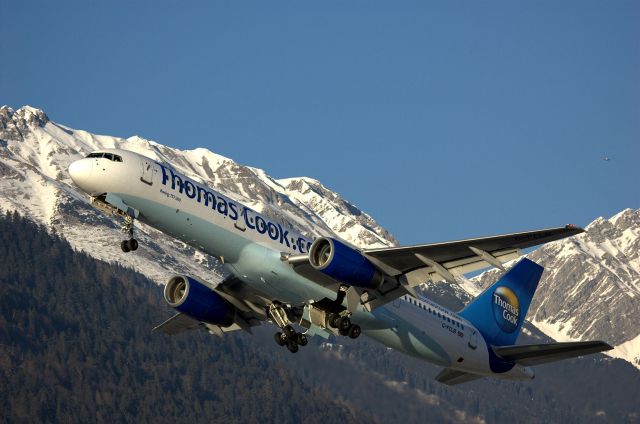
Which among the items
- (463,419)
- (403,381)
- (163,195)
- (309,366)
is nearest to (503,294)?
(163,195)

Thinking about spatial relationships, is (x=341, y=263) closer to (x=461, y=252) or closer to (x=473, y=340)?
(x=461, y=252)

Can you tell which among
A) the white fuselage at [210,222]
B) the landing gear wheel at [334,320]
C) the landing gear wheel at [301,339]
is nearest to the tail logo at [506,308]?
the white fuselage at [210,222]

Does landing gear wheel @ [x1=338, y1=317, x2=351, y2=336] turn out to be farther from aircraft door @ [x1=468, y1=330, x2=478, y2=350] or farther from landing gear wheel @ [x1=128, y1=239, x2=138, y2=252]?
aircraft door @ [x1=468, y1=330, x2=478, y2=350]

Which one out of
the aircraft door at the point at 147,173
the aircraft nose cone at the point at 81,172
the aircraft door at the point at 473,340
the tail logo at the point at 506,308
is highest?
the tail logo at the point at 506,308

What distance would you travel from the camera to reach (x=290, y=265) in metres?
52.8

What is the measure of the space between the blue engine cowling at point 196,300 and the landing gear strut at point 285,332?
12.9 feet

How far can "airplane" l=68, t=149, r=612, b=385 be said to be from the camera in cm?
5128

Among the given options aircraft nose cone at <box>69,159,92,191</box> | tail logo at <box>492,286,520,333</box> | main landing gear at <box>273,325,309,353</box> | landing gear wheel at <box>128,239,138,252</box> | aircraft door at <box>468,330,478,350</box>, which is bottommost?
main landing gear at <box>273,325,309,353</box>

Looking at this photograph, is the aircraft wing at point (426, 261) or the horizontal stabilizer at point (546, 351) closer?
the aircraft wing at point (426, 261)

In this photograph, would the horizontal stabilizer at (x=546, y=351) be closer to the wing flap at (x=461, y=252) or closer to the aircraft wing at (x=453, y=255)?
the aircraft wing at (x=453, y=255)

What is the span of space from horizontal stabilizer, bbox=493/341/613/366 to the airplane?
101 mm

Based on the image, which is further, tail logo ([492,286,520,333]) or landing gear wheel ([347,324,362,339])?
tail logo ([492,286,520,333])

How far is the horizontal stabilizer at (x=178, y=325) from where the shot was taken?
212 ft

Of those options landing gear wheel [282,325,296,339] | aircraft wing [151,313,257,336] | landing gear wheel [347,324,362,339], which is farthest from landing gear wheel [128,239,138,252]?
landing gear wheel [347,324,362,339]
